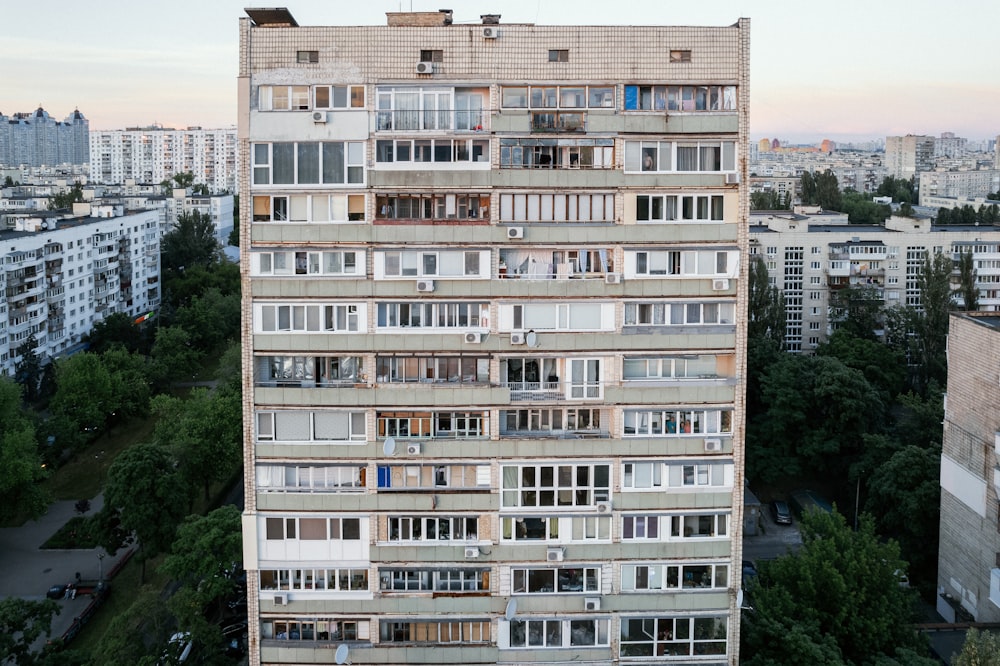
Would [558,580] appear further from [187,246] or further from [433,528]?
[187,246]

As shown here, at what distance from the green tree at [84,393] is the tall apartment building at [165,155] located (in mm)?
106591

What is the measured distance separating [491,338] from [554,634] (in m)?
6.15

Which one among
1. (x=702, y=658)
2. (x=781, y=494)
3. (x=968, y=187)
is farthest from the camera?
(x=968, y=187)

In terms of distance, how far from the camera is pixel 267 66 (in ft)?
58.2

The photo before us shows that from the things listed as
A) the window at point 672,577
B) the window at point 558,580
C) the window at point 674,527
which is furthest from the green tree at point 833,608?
the window at point 558,580

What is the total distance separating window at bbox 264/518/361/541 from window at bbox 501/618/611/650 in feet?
Answer: 12.4

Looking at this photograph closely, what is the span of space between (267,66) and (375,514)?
8.85 m

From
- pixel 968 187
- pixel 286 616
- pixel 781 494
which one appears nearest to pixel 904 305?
pixel 781 494

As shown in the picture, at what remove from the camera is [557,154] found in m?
18.0

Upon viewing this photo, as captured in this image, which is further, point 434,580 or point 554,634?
point 554,634

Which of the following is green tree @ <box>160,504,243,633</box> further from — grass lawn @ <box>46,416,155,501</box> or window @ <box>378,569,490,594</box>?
grass lawn @ <box>46,416,155,501</box>

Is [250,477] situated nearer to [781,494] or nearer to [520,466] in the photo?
[520,466]

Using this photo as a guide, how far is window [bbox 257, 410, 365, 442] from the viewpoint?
720 inches

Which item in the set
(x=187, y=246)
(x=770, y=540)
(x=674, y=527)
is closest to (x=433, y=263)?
(x=674, y=527)
